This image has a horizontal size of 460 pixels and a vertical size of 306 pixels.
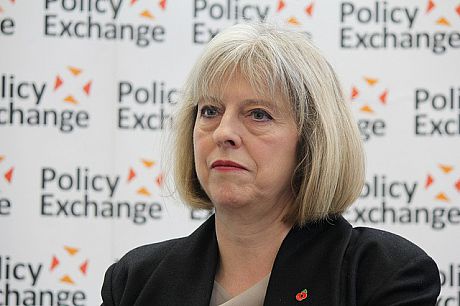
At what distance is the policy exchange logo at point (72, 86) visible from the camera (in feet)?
10.7

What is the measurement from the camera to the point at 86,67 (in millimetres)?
3268

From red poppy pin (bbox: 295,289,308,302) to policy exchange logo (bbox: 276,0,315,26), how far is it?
157cm

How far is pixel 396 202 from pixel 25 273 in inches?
55.2

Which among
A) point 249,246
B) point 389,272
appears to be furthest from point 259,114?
Answer: point 389,272

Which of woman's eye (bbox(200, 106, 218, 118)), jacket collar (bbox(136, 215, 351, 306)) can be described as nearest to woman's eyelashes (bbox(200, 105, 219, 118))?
woman's eye (bbox(200, 106, 218, 118))

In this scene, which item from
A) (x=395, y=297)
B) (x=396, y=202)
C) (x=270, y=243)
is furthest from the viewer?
(x=396, y=202)

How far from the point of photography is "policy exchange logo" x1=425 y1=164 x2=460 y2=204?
3195 mm

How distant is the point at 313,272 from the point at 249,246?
0.57 feet

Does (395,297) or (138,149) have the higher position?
(138,149)

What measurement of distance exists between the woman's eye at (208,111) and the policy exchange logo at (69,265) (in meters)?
1.40

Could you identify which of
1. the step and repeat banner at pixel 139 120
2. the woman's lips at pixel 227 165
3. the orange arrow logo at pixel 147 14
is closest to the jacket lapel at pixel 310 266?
the woman's lips at pixel 227 165

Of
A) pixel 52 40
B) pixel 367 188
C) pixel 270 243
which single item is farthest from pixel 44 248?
pixel 270 243

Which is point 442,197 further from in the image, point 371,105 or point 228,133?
point 228,133

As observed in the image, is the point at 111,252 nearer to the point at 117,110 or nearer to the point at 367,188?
the point at 117,110
